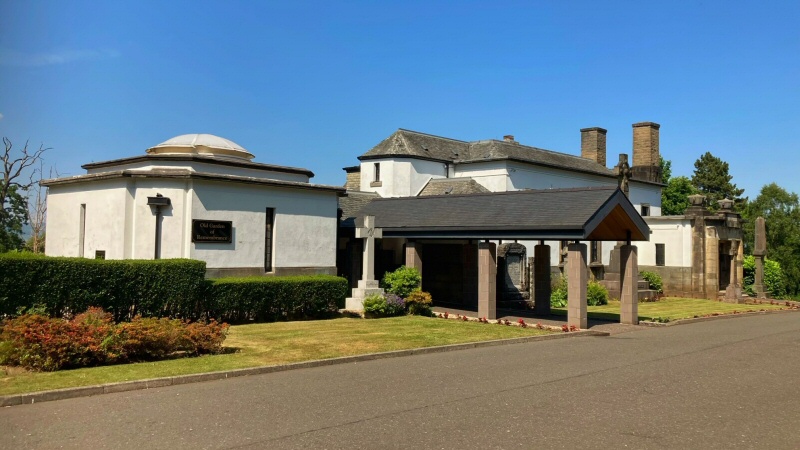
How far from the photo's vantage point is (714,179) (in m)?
80.2

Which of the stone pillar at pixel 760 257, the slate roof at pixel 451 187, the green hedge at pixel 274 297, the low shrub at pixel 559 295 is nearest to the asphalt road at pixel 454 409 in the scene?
the green hedge at pixel 274 297

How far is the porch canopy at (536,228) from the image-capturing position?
20641mm

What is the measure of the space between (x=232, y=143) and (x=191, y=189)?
6.27 meters

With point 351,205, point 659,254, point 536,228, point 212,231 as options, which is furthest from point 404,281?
point 659,254

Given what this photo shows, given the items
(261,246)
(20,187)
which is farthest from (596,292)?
(20,187)

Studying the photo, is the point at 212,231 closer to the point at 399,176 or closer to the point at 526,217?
the point at 526,217

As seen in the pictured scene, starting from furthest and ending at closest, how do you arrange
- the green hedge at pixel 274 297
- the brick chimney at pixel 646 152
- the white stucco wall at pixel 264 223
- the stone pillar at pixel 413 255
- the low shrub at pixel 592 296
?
the brick chimney at pixel 646 152
the low shrub at pixel 592 296
the stone pillar at pixel 413 255
the white stucco wall at pixel 264 223
the green hedge at pixel 274 297

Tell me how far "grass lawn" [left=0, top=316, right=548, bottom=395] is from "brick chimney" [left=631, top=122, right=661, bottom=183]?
30.9 meters

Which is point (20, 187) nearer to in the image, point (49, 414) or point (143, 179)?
point (143, 179)

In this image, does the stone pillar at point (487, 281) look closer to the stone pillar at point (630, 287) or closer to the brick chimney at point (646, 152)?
the stone pillar at point (630, 287)

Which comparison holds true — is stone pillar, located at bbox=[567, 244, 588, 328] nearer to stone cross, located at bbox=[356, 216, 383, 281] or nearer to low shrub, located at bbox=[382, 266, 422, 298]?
low shrub, located at bbox=[382, 266, 422, 298]

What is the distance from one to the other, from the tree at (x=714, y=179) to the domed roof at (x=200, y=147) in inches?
2668

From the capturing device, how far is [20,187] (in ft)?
138

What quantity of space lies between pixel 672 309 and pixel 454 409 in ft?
79.0
